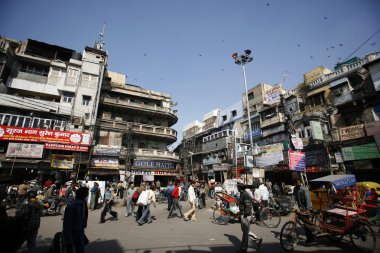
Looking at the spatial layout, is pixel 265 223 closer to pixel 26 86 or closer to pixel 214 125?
pixel 26 86

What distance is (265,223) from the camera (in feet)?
30.8

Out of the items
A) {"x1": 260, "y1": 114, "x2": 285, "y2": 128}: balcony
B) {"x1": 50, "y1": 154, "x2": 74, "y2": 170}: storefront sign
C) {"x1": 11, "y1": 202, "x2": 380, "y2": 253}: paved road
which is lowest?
{"x1": 11, "y1": 202, "x2": 380, "y2": 253}: paved road

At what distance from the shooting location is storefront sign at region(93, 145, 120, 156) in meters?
24.5

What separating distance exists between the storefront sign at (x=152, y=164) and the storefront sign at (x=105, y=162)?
8.14ft

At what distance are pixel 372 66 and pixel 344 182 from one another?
18026 mm

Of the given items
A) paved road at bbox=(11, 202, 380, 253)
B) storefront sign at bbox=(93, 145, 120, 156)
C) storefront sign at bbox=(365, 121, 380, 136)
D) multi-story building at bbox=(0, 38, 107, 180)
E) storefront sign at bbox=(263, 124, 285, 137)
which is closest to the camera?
paved road at bbox=(11, 202, 380, 253)

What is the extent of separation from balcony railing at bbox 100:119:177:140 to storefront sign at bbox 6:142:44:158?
7664 millimetres

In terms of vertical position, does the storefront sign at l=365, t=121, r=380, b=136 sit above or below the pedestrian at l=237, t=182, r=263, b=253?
above

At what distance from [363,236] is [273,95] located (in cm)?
2848

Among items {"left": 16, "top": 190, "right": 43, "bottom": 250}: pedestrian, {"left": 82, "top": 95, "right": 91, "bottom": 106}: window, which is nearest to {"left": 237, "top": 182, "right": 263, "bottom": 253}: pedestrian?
{"left": 16, "top": 190, "right": 43, "bottom": 250}: pedestrian

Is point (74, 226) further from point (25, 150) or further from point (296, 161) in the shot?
point (25, 150)

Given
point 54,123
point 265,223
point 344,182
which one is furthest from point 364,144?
point 54,123

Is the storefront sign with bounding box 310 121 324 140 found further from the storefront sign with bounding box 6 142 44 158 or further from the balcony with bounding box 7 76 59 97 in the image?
the balcony with bounding box 7 76 59 97

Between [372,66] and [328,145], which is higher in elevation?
[372,66]
